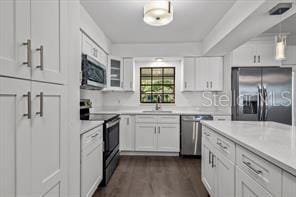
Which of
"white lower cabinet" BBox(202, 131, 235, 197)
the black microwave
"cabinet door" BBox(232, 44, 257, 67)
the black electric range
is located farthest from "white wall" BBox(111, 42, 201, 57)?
"white lower cabinet" BBox(202, 131, 235, 197)

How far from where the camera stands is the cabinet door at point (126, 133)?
4.34 m

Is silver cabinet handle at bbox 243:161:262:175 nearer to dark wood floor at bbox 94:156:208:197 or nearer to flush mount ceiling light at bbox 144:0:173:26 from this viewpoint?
dark wood floor at bbox 94:156:208:197

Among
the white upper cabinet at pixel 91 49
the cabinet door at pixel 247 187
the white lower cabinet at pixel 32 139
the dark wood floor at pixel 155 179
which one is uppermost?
the white upper cabinet at pixel 91 49

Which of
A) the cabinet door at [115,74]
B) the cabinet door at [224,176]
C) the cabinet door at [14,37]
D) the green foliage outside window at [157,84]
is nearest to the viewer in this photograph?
the cabinet door at [14,37]

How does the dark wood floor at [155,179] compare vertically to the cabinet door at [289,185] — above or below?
below

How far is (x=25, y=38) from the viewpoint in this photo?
2.92 feet

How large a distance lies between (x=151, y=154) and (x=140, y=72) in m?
1.98

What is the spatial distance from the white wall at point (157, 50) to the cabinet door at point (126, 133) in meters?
1.47

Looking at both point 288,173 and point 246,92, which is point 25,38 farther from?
point 246,92

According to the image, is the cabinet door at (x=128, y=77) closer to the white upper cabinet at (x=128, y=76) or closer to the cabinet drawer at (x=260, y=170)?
the white upper cabinet at (x=128, y=76)

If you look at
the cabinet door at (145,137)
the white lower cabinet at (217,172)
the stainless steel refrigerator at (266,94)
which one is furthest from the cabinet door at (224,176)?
the stainless steel refrigerator at (266,94)

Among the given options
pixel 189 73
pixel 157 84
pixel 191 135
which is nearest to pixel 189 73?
pixel 189 73

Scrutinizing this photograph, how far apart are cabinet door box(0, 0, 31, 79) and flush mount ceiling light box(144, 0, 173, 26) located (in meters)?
1.42

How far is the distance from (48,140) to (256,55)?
4248 millimetres
